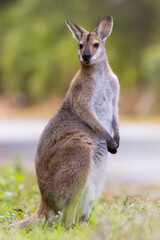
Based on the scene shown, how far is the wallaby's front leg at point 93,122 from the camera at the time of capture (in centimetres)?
562

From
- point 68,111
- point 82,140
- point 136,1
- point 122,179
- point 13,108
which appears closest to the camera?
point 82,140

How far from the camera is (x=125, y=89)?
28188 mm

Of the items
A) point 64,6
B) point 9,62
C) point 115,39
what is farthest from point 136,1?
point 9,62

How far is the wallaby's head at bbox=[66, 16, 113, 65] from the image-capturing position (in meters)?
5.92

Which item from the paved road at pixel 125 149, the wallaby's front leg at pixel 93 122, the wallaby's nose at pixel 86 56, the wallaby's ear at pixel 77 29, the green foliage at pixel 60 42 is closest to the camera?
the wallaby's front leg at pixel 93 122

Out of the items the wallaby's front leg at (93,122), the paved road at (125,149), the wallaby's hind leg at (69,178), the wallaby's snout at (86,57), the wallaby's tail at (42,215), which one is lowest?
the paved road at (125,149)

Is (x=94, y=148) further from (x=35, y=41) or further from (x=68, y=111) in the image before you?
(x=35, y=41)

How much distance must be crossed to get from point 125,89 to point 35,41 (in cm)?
704

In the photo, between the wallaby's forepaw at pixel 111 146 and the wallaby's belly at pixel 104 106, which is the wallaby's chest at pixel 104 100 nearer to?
the wallaby's belly at pixel 104 106

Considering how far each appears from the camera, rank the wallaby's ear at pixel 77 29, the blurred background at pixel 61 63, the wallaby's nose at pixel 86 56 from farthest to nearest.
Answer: the blurred background at pixel 61 63
the wallaby's ear at pixel 77 29
the wallaby's nose at pixel 86 56

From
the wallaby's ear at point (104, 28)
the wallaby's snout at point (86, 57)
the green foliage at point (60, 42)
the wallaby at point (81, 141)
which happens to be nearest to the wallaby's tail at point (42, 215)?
the wallaby at point (81, 141)

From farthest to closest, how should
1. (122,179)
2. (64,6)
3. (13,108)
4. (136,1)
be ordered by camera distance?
(13,108) < (64,6) < (136,1) < (122,179)

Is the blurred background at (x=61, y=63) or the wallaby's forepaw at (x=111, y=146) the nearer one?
the wallaby's forepaw at (x=111, y=146)

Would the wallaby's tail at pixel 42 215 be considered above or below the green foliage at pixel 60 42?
below
